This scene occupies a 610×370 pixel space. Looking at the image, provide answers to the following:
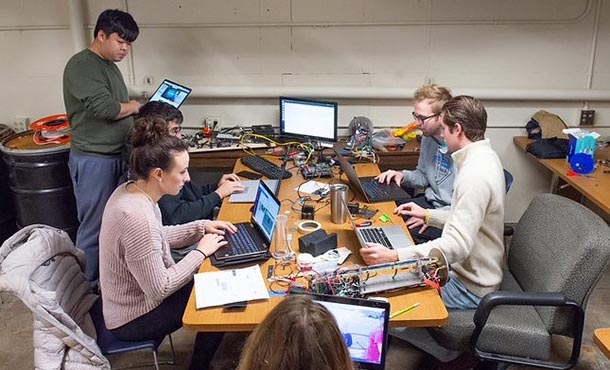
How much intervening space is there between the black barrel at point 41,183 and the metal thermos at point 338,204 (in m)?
1.96

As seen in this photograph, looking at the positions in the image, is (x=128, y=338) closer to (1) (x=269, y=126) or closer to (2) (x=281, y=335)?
(2) (x=281, y=335)

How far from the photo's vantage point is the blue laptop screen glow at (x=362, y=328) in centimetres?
159

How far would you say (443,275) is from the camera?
→ 191 cm

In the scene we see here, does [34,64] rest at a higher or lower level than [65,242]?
higher

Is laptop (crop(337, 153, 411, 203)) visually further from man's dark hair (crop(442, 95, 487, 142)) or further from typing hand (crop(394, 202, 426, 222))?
man's dark hair (crop(442, 95, 487, 142))

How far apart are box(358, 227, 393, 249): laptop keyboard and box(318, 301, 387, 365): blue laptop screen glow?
0.58m

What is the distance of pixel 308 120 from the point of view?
371 centimetres

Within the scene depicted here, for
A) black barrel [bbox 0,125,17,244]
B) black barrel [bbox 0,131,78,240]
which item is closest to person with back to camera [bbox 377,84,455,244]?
black barrel [bbox 0,131,78,240]

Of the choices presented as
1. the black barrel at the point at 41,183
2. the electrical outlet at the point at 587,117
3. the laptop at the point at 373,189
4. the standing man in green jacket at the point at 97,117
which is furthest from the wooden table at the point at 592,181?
the black barrel at the point at 41,183

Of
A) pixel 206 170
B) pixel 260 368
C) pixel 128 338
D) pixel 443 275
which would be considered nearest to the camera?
pixel 260 368

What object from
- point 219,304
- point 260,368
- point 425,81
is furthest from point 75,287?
point 425,81

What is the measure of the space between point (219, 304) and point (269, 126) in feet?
7.48

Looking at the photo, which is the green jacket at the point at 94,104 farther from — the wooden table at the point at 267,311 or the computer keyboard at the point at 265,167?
the wooden table at the point at 267,311

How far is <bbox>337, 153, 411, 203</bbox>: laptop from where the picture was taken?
2715mm
